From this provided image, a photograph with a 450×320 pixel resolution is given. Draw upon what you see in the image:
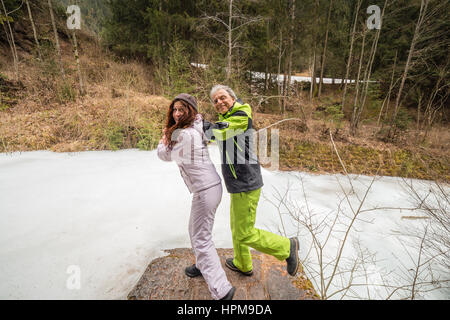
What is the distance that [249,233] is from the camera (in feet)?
5.61

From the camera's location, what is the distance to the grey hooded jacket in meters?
1.46

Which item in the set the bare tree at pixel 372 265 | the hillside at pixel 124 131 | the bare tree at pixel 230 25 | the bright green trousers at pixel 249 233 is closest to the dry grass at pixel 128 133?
the hillside at pixel 124 131

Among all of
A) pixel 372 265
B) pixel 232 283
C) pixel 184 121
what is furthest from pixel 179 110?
pixel 372 265

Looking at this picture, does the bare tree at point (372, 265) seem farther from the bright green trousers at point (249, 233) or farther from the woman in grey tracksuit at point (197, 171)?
the woman in grey tracksuit at point (197, 171)

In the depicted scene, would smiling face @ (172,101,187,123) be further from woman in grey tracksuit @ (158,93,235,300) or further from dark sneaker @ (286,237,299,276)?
dark sneaker @ (286,237,299,276)

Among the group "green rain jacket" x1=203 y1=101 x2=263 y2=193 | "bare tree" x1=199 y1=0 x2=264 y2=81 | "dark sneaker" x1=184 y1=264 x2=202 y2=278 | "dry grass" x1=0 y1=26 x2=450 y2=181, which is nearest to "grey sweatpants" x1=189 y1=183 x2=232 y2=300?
"green rain jacket" x1=203 y1=101 x2=263 y2=193

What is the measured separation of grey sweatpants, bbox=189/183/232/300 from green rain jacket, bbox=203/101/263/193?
0.17m

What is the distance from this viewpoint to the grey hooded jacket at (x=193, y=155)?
4.81 ft

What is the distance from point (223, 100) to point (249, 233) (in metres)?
1.19

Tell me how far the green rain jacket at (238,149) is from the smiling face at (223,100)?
5 cm

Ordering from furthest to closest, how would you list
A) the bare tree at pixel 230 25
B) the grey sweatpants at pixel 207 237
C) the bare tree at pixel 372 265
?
the bare tree at pixel 230 25, the bare tree at pixel 372 265, the grey sweatpants at pixel 207 237

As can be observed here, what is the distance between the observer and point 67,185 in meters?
3.66
